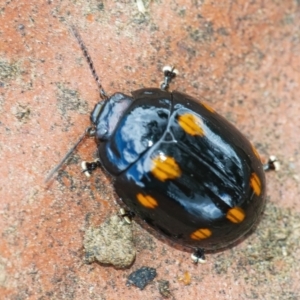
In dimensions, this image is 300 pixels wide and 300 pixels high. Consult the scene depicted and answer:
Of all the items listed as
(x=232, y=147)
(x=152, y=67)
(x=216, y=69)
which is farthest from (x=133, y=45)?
(x=232, y=147)

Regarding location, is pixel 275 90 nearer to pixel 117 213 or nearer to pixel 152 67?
pixel 152 67

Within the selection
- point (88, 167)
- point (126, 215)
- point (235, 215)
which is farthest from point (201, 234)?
point (88, 167)

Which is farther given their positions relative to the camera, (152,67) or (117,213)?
(152,67)

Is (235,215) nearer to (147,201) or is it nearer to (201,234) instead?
(201,234)

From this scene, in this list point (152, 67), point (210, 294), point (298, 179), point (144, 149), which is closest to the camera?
point (144, 149)

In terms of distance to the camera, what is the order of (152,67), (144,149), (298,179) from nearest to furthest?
(144,149), (152,67), (298,179)

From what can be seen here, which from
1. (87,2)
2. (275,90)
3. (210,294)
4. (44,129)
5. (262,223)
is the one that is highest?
(87,2)

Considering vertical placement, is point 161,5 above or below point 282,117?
above
